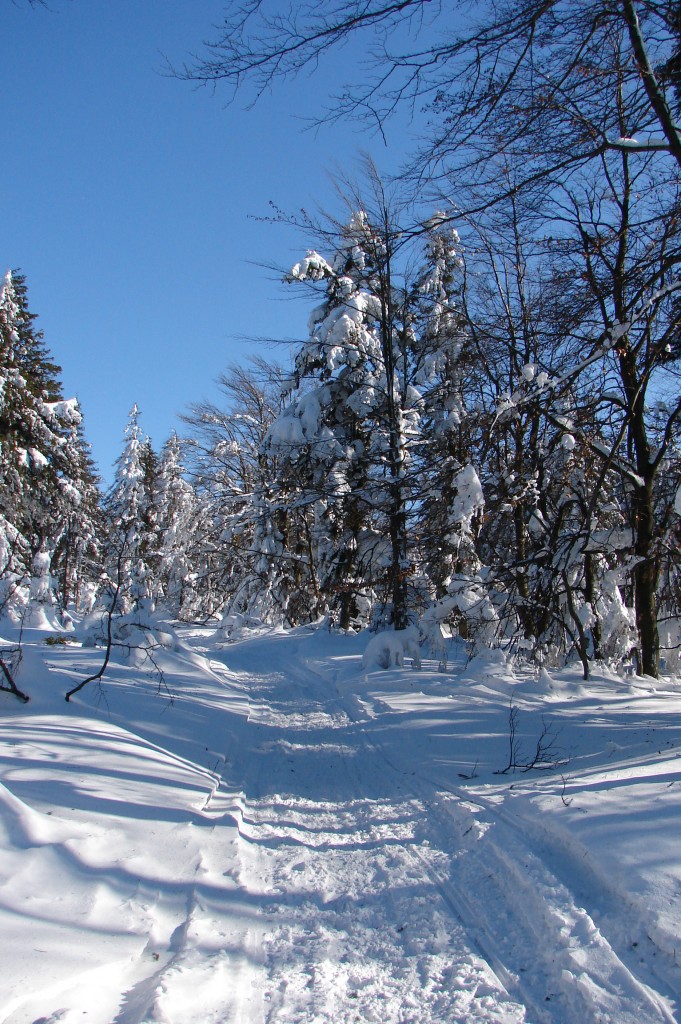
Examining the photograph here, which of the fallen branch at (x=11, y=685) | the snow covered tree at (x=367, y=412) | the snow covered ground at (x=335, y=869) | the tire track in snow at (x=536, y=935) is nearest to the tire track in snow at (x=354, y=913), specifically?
the snow covered ground at (x=335, y=869)

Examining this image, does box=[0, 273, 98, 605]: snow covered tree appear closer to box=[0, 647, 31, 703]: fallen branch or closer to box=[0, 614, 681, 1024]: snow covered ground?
box=[0, 647, 31, 703]: fallen branch

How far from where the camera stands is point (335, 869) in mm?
4246

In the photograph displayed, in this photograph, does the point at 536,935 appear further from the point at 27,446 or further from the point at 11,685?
the point at 27,446

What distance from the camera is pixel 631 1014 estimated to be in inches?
103

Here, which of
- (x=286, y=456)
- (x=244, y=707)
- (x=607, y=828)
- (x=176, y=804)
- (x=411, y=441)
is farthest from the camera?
(x=286, y=456)

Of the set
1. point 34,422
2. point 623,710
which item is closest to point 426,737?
point 623,710

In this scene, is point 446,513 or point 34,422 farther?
point 34,422

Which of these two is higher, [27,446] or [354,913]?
[27,446]

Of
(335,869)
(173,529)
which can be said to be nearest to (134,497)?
(173,529)

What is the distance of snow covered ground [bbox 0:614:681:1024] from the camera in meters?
2.79

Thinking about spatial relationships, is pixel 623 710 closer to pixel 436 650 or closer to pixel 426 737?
pixel 426 737

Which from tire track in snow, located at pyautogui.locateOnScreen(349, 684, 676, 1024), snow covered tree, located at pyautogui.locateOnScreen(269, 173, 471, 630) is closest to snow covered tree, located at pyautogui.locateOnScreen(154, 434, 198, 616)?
snow covered tree, located at pyautogui.locateOnScreen(269, 173, 471, 630)

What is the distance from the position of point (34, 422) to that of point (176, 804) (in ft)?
62.7

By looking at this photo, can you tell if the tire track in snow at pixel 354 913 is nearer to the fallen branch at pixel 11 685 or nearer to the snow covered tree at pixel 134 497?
the fallen branch at pixel 11 685
